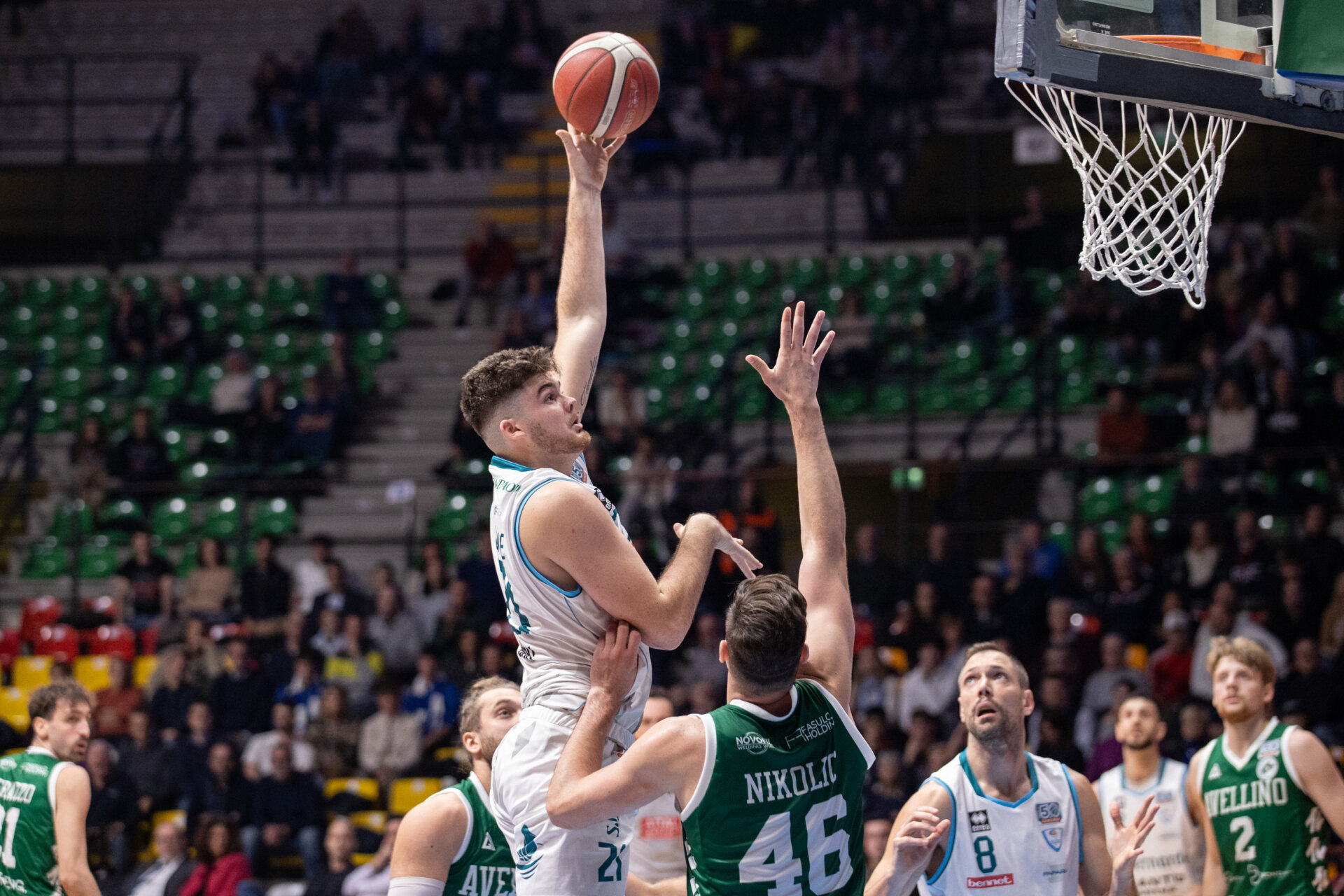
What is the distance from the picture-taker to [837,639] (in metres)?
4.29

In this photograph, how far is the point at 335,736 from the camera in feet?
40.8

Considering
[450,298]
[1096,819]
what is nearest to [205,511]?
[450,298]

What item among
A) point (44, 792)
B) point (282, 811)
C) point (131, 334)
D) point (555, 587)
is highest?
point (131, 334)

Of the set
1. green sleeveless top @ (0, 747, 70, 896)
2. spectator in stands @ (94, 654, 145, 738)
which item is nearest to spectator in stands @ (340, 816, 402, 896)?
spectator in stands @ (94, 654, 145, 738)

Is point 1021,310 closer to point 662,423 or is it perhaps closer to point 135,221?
point 662,423

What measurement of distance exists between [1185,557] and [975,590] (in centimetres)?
168

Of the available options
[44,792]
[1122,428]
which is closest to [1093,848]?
[44,792]

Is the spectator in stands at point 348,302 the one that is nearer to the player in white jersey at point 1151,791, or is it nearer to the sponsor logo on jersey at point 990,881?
the player in white jersey at point 1151,791

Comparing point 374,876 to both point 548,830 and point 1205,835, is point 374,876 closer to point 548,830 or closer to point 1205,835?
point 1205,835

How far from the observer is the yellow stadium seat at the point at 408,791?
38.8ft

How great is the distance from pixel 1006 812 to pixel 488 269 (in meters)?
13.9

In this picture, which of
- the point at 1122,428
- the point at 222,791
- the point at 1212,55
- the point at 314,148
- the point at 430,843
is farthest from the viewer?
the point at 314,148

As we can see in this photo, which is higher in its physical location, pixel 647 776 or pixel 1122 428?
pixel 1122 428

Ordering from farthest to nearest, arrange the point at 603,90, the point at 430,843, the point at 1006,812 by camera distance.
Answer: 1. the point at 603,90
2. the point at 1006,812
3. the point at 430,843
